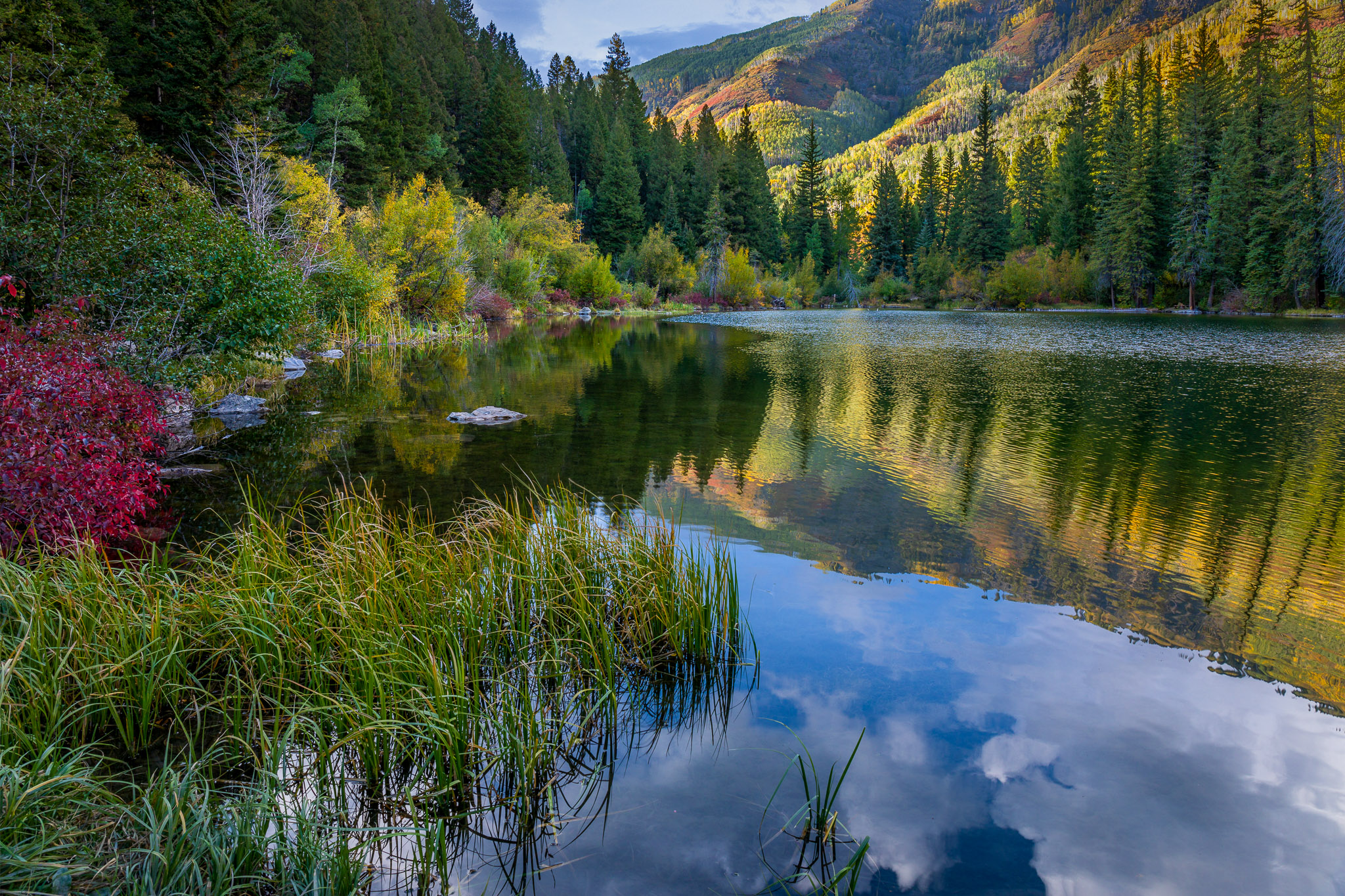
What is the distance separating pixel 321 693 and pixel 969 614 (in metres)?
4.78

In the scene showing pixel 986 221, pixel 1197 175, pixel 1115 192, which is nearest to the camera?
pixel 1197 175

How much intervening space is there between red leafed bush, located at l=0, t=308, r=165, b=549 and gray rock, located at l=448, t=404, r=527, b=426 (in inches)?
275

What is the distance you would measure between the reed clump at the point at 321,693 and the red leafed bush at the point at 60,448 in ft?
1.38

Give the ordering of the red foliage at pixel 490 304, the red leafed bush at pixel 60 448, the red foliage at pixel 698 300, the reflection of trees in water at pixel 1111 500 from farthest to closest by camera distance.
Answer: the red foliage at pixel 698 300
the red foliage at pixel 490 304
the reflection of trees in water at pixel 1111 500
the red leafed bush at pixel 60 448

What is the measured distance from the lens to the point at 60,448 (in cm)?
505

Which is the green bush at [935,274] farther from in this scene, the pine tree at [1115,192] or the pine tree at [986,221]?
the pine tree at [1115,192]

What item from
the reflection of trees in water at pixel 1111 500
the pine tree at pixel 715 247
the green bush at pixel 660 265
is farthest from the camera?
the pine tree at pixel 715 247

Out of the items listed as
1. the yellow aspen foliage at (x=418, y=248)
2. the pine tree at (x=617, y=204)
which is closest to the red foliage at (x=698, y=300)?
the pine tree at (x=617, y=204)

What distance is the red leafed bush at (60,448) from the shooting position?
4.87 metres

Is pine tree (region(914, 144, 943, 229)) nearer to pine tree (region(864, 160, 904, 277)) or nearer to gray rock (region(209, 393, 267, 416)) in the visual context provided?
pine tree (region(864, 160, 904, 277))

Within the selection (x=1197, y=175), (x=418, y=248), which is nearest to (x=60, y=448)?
(x=418, y=248)

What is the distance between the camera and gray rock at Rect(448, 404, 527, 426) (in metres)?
13.2

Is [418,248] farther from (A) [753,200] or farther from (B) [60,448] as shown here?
(A) [753,200]

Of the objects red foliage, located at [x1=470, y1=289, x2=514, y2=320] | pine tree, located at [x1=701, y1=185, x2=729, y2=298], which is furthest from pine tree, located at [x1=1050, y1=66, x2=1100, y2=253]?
red foliage, located at [x1=470, y1=289, x2=514, y2=320]
